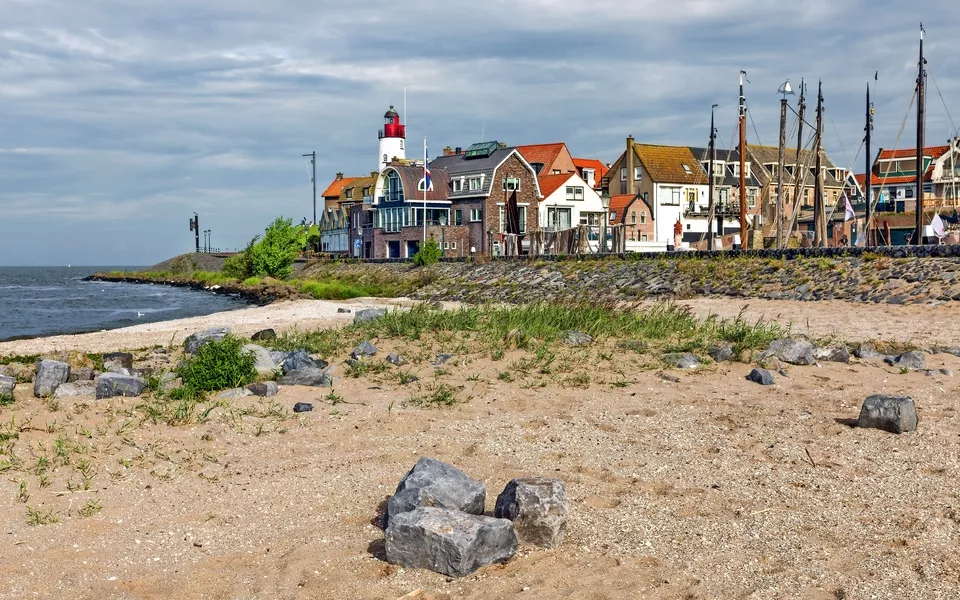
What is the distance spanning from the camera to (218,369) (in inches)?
476

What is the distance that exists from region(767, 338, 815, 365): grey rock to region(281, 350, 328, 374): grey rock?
273 inches

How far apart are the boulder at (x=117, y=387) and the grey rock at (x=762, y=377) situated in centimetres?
833

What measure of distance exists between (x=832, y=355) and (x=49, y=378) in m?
11.6

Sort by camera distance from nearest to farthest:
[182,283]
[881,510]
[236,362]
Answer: [881,510] < [236,362] < [182,283]

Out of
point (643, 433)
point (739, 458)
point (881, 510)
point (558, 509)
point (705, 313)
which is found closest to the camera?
point (558, 509)

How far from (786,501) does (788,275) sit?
2875 centimetres

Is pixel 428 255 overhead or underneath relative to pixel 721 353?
overhead

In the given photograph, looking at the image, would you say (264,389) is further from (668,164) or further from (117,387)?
(668,164)

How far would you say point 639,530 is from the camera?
671 cm

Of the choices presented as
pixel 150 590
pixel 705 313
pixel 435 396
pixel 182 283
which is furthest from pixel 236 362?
pixel 182 283

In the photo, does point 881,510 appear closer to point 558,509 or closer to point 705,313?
point 558,509

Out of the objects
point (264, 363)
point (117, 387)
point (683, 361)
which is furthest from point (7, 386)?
point (683, 361)

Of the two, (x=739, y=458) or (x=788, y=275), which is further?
(x=788, y=275)

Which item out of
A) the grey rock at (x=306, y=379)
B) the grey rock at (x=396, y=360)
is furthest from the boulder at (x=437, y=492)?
the grey rock at (x=396, y=360)
